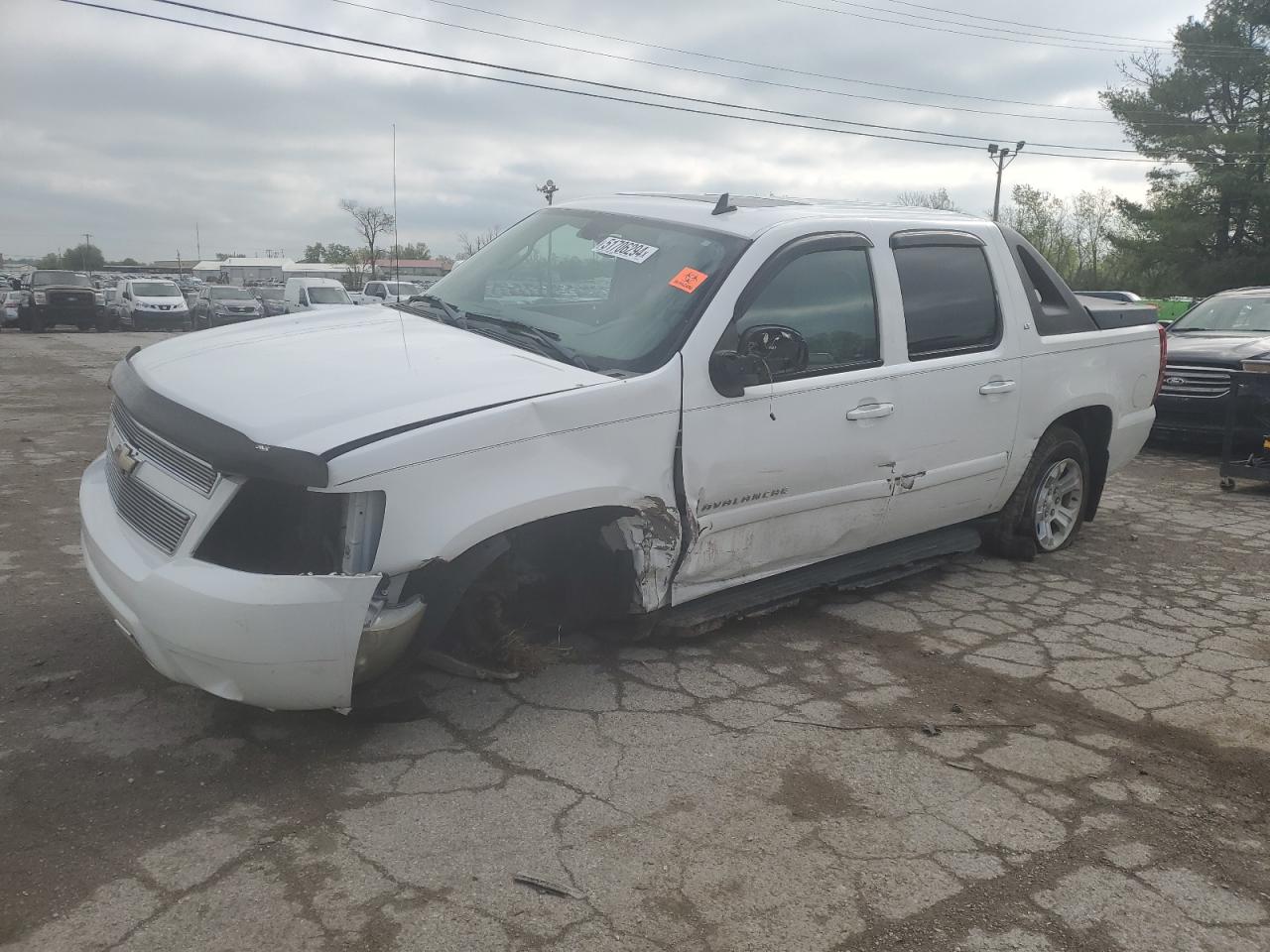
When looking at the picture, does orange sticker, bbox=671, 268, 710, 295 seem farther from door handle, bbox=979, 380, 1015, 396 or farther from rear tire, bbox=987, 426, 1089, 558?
rear tire, bbox=987, 426, 1089, 558

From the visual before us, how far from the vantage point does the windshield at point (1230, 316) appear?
10223 mm

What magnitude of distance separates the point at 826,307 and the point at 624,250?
0.86 m

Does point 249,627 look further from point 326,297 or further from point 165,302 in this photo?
Answer: point 165,302

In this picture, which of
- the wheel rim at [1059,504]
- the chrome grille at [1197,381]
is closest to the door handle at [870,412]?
the wheel rim at [1059,504]

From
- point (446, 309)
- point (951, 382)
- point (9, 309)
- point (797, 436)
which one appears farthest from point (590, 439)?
point (9, 309)

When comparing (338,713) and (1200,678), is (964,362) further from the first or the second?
(338,713)

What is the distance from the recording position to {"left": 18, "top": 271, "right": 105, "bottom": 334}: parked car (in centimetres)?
2780

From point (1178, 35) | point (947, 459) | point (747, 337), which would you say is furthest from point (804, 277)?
point (1178, 35)

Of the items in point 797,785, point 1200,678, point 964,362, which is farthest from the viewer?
point 964,362

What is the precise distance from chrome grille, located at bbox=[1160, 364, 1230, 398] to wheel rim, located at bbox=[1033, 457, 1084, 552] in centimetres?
403

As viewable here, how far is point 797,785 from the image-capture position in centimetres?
315

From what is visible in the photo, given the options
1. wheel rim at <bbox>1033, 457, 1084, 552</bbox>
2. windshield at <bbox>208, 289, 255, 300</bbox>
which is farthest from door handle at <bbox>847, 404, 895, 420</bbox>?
windshield at <bbox>208, 289, 255, 300</bbox>

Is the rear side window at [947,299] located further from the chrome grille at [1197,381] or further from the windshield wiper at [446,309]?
the chrome grille at [1197,381]

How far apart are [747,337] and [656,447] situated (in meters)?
0.58
